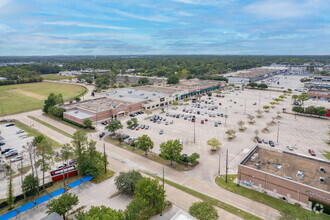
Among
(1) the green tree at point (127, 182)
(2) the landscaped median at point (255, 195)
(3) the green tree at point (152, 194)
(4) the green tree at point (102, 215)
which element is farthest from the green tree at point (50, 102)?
(2) the landscaped median at point (255, 195)

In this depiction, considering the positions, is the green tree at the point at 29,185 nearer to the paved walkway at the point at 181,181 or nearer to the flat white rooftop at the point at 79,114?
the paved walkway at the point at 181,181

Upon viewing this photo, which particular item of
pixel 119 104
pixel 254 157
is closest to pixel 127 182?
pixel 254 157

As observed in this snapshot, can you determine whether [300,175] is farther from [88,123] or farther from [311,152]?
[88,123]

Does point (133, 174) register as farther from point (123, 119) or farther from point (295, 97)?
point (295, 97)

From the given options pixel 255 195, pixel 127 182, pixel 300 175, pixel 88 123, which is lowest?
pixel 255 195

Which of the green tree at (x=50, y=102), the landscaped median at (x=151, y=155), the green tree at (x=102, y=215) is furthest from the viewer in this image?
the green tree at (x=50, y=102)
